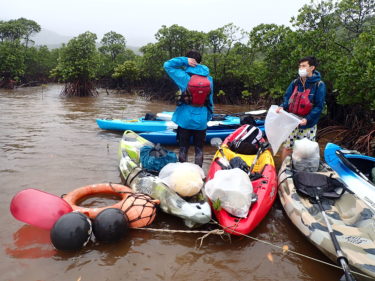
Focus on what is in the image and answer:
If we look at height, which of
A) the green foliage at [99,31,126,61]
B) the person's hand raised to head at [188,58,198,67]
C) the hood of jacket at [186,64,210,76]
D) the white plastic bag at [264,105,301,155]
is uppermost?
the green foliage at [99,31,126,61]

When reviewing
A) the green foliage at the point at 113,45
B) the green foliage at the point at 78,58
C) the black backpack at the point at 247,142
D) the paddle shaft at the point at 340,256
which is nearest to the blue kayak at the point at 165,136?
the black backpack at the point at 247,142

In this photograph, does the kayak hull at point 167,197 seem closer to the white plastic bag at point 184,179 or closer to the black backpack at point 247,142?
the white plastic bag at point 184,179

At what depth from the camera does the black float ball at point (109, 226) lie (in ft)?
7.66

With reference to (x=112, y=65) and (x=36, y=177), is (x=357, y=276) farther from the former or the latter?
(x=112, y=65)

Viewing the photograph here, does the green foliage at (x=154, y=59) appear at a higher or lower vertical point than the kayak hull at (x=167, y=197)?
higher

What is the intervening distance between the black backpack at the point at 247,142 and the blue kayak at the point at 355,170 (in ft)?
3.36

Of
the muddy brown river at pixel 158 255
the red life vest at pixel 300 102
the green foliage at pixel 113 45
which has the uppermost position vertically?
the green foliage at pixel 113 45

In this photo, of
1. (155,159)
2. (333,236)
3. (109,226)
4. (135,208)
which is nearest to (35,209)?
(109,226)

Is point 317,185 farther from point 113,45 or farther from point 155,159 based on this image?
point 113,45

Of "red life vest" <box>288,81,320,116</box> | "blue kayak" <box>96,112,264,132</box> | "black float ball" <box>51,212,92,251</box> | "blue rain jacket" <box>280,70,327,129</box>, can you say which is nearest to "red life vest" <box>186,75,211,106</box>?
"red life vest" <box>288,81,320,116</box>

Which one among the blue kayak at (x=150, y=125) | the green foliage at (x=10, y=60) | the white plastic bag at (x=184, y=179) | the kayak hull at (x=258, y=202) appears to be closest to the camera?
the kayak hull at (x=258, y=202)

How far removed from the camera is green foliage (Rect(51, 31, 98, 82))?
46.0 feet

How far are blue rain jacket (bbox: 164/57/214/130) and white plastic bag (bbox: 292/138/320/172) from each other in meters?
1.29

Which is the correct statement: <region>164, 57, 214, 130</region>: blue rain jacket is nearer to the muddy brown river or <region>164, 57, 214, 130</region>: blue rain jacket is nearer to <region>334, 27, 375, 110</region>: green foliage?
the muddy brown river
